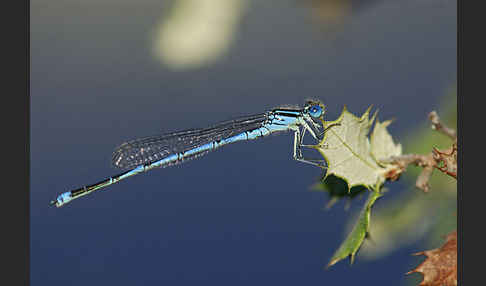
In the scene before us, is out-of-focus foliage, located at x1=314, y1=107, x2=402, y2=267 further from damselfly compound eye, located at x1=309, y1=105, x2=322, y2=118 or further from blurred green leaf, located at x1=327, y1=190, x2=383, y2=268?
damselfly compound eye, located at x1=309, y1=105, x2=322, y2=118

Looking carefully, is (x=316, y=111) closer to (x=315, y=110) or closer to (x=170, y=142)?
(x=315, y=110)

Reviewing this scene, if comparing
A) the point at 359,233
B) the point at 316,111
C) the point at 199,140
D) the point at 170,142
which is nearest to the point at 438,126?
the point at 359,233

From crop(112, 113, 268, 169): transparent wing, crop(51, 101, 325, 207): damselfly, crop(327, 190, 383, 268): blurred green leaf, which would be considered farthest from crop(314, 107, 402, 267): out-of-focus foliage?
crop(112, 113, 268, 169): transparent wing

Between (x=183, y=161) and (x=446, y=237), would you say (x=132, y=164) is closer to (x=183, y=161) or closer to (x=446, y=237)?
(x=183, y=161)

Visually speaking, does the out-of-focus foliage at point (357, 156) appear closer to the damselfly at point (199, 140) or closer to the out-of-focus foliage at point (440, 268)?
the out-of-focus foliage at point (440, 268)

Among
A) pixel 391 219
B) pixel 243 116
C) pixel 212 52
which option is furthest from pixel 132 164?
pixel 391 219

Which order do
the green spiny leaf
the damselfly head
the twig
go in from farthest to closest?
the damselfly head, the green spiny leaf, the twig

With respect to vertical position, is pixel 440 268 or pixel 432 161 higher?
pixel 432 161
